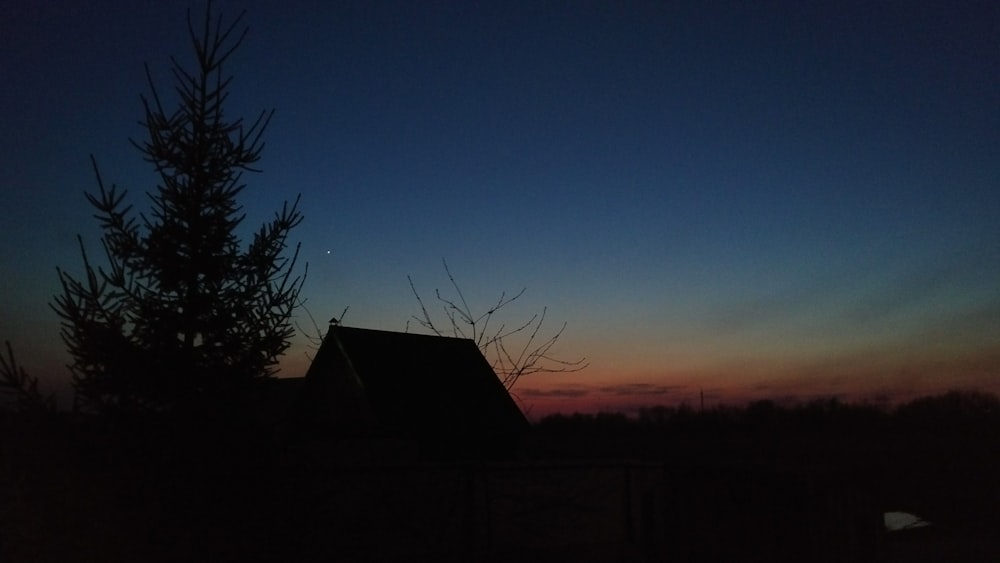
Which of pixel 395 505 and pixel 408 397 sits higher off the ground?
pixel 408 397

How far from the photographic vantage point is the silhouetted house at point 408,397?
53.7 ft

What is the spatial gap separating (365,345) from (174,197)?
12088 millimetres

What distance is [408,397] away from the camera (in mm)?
16688

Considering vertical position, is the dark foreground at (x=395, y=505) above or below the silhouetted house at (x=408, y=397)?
below

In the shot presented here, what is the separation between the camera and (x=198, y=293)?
5969mm

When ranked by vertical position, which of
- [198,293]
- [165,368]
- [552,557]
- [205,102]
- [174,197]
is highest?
[205,102]

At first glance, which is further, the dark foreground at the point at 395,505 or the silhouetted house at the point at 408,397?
the silhouetted house at the point at 408,397

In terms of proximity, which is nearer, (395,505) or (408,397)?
(395,505)

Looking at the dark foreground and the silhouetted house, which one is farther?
the silhouetted house

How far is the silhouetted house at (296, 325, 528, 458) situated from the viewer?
16.4 m

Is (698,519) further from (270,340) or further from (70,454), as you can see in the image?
(70,454)

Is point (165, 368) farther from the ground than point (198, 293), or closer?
closer

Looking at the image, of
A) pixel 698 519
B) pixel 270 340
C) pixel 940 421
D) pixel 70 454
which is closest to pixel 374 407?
pixel 698 519

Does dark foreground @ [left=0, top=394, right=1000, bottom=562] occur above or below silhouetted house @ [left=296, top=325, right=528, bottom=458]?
below
